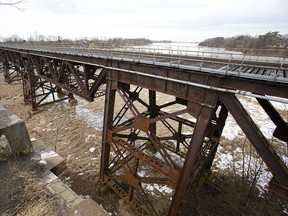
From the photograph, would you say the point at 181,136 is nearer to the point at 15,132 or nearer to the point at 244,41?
the point at 15,132

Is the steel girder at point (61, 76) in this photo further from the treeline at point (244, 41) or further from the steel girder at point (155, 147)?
the treeline at point (244, 41)

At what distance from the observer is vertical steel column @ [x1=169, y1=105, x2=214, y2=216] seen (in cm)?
521

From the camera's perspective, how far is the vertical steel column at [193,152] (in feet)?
17.1

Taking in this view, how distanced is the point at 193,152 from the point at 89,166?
24.5ft

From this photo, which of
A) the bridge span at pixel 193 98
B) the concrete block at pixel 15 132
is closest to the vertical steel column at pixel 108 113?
the bridge span at pixel 193 98

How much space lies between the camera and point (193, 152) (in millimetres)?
5492

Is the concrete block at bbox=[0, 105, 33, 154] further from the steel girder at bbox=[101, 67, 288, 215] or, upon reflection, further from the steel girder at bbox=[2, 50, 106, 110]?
the steel girder at bbox=[2, 50, 106, 110]

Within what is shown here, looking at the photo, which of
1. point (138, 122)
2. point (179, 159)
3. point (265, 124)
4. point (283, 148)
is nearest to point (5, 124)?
point (138, 122)

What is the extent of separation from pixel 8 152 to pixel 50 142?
7.21 metres

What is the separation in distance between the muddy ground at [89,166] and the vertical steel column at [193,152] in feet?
9.18

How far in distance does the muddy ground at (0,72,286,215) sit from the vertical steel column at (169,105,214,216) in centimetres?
280

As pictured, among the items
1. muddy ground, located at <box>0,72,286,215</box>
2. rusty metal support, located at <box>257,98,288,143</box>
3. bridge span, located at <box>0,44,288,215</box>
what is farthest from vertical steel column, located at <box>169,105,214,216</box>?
muddy ground, located at <box>0,72,286,215</box>

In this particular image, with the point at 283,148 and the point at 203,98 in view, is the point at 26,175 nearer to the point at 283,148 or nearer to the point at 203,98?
the point at 203,98

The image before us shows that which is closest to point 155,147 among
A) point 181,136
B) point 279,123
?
point 181,136
